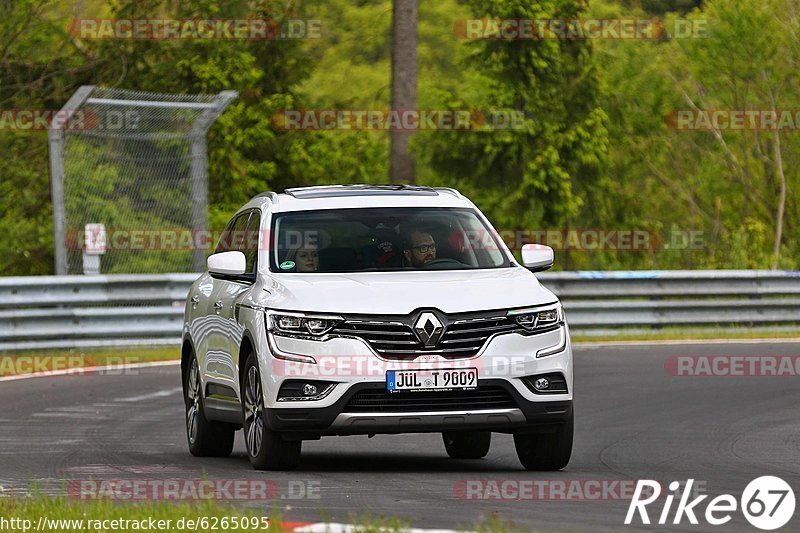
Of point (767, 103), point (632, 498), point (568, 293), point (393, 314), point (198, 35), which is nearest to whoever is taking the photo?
point (632, 498)

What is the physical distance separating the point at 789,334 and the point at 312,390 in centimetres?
1619

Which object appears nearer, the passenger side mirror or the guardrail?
the passenger side mirror

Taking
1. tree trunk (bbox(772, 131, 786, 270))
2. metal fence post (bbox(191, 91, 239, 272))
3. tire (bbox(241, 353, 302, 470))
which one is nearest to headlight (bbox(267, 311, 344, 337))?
tire (bbox(241, 353, 302, 470))

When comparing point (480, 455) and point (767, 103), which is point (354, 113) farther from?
point (480, 455)

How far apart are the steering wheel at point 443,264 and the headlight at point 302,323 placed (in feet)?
3.97

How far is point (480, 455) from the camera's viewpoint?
467 inches

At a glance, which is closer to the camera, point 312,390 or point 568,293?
point 312,390

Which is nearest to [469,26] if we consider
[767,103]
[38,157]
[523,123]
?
[523,123]

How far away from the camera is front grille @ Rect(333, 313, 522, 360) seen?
9.98m

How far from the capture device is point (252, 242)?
11688mm

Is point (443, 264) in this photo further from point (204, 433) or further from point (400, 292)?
point (204, 433)

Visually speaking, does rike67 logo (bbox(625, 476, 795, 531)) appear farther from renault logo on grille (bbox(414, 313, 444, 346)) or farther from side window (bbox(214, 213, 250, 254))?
side window (bbox(214, 213, 250, 254))

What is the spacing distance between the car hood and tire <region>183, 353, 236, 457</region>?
1.80 meters

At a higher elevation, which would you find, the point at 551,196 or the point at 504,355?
the point at 504,355
